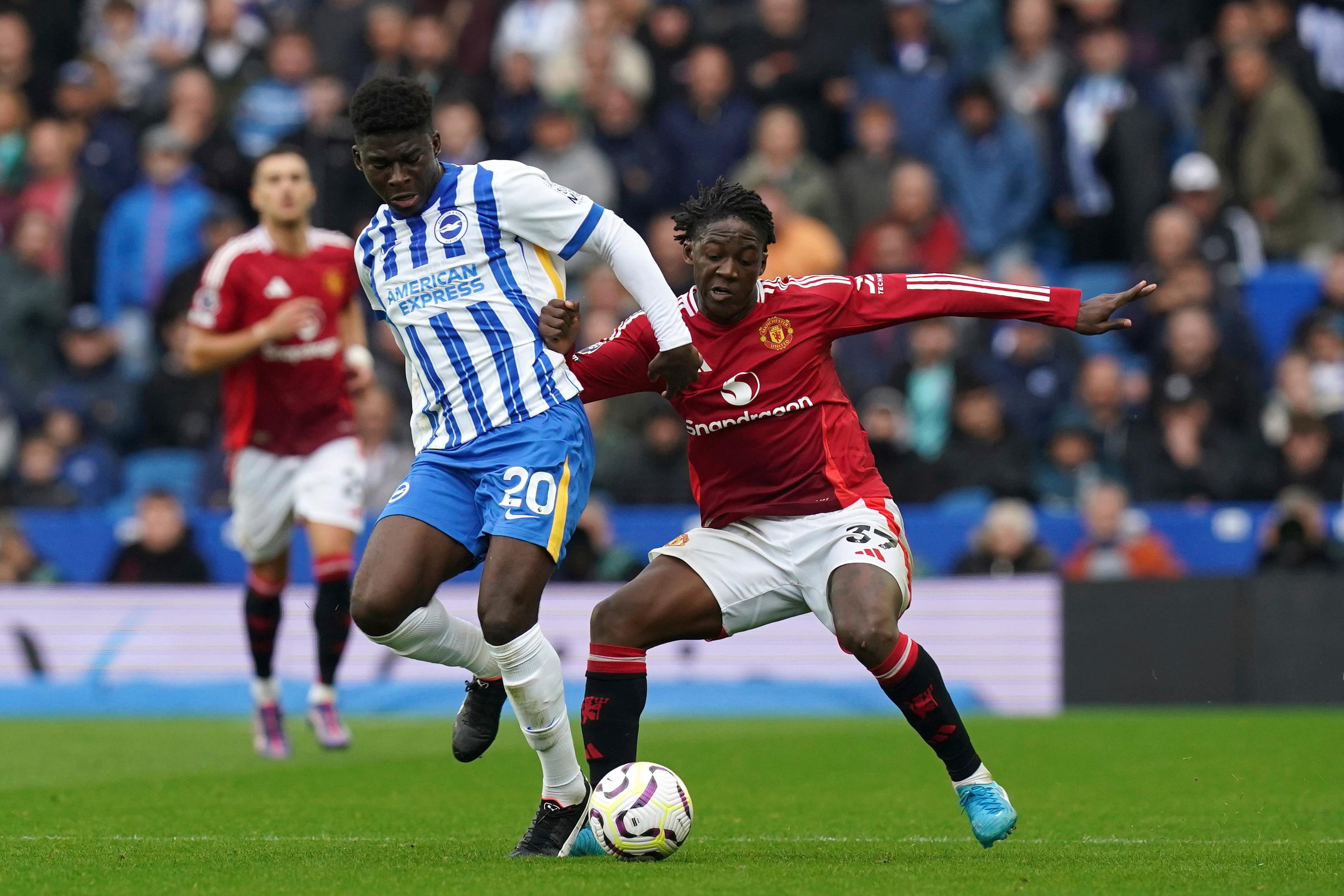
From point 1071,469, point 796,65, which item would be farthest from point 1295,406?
point 796,65

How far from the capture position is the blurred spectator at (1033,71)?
1488cm

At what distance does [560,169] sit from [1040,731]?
22.5ft

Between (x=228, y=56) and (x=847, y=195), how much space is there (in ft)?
19.3

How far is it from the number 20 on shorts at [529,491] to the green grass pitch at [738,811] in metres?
1.12

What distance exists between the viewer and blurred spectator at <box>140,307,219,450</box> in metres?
14.9

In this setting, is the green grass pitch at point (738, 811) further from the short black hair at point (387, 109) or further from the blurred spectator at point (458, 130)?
the blurred spectator at point (458, 130)

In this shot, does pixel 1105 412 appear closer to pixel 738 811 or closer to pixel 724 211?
pixel 738 811

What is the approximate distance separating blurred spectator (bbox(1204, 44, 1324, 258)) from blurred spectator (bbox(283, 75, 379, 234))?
6921 millimetres

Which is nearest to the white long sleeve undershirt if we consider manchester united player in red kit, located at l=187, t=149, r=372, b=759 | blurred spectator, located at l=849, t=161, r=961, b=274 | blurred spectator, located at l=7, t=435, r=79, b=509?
manchester united player in red kit, located at l=187, t=149, r=372, b=759

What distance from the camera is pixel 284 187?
9.41 meters

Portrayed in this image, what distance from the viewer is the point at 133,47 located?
17.5 meters

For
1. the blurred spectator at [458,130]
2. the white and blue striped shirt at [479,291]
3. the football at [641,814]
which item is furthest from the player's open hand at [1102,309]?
the blurred spectator at [458,130]

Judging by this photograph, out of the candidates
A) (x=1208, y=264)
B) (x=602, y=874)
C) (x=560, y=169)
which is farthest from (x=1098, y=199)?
(x=602, y=874)

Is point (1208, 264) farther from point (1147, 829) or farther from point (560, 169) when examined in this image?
point (1147, 829)
